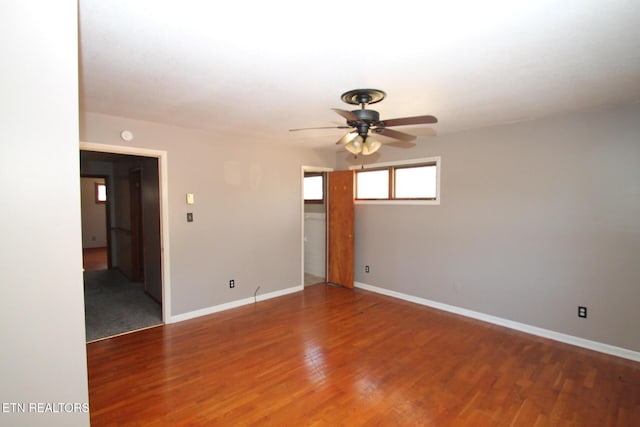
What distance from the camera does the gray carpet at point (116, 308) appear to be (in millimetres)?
3691

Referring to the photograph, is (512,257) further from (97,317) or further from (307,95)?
(97,317)

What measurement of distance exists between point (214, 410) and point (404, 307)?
9.61 feet

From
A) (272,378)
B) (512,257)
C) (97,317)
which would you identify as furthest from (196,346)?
(512,257)

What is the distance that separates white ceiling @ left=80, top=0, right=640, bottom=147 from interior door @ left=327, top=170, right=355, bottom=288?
229 centimetres

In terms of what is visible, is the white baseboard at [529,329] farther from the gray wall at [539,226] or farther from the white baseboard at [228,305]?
the white baseboard at [228,305]

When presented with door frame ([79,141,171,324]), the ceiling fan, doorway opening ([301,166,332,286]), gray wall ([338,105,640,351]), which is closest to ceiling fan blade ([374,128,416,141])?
the ceiling fan

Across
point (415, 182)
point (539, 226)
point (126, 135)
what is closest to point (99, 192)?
point (126, 135)

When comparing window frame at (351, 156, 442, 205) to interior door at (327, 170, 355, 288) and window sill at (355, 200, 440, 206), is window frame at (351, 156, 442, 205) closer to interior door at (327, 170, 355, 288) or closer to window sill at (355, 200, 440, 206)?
window sill at (355, 200, 440, 206)

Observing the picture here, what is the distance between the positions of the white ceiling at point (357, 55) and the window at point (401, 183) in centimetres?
142

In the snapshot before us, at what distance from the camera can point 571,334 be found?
3355 millimetres

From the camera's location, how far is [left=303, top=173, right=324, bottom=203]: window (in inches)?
235

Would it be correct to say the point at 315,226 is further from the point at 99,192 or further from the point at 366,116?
the point at 99,192

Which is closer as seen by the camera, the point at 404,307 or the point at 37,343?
the point at 37,343

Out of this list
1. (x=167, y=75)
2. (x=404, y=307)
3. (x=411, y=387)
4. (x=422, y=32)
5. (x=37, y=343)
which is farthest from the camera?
(x=404, y=307)
